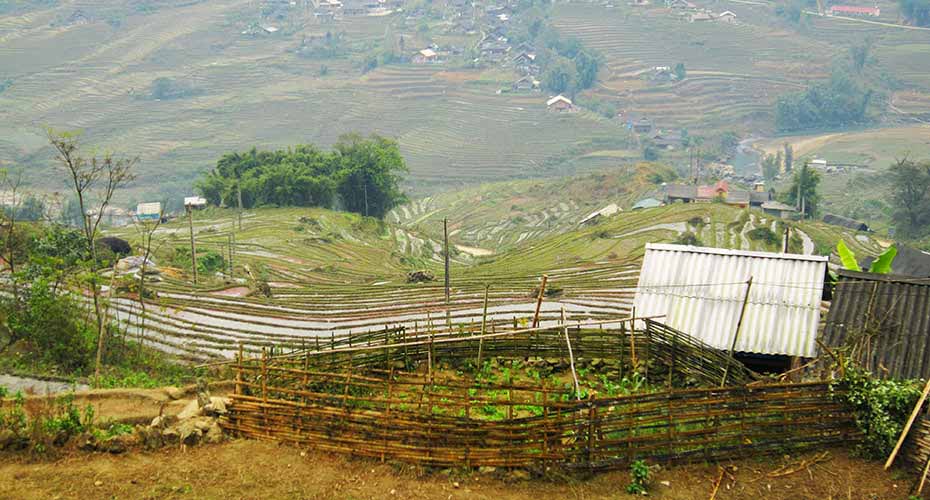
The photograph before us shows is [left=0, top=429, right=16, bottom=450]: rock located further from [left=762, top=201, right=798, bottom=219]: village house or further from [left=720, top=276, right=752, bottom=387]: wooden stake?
[left=762, top=201, right=798, bottom=219]: village house

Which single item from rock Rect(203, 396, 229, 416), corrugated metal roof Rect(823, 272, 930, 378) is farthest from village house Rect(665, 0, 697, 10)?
rock Rect(203, 396, 229, 416)

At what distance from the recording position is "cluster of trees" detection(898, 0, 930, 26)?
364 ft

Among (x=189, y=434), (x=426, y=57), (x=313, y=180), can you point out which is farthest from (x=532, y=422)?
(x=426, y=57)

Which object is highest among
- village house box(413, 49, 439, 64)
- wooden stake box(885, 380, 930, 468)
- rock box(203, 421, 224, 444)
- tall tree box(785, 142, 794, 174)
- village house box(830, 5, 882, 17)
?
village house box(830, 5, 882, 17)

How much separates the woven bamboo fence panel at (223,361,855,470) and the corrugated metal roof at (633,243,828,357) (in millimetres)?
2243

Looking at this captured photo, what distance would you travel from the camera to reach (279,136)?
89.0m

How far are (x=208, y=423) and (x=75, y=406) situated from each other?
60.4 inches

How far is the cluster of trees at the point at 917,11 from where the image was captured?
111 metres

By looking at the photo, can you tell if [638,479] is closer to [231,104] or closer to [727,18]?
[231,104]

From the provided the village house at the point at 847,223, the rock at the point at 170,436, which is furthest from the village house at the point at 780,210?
the rock at the point at 170,436

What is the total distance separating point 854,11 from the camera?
11844cm

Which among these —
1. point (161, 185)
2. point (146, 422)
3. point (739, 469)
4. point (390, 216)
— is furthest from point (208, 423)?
point (161, 185)

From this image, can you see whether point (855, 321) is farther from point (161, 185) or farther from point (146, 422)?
point (161, 185)

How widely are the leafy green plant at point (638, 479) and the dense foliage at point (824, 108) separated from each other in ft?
300
